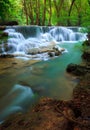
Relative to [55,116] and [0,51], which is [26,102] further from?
[0,51]

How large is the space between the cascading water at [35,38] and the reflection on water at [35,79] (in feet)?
8.25

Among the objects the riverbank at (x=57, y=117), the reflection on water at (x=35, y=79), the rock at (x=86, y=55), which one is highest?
the riverbank at (x=57, y=117)

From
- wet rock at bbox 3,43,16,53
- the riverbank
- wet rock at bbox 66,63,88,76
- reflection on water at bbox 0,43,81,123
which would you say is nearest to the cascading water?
wet rock at bbox 3,43,16,53

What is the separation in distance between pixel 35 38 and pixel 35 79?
8863 mm

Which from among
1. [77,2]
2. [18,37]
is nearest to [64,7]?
Result: [77,2]

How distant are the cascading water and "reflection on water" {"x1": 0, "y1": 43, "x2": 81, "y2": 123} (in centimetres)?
252

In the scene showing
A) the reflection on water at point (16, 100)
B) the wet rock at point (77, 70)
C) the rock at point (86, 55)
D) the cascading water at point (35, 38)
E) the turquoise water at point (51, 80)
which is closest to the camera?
the reflection on water at point (16, 100)

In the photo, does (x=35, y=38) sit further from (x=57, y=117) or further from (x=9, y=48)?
(x=57, y=117)

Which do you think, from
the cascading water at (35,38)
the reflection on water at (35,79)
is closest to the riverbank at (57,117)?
the reflection on water at (35,79)

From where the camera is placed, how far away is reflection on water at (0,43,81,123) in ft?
16.6

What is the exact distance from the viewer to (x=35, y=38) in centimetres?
1493

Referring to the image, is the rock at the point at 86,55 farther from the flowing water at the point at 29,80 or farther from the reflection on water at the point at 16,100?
the reflection on water at the point at 16,100

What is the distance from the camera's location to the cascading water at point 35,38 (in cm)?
1154

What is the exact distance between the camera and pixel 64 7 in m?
27.7
